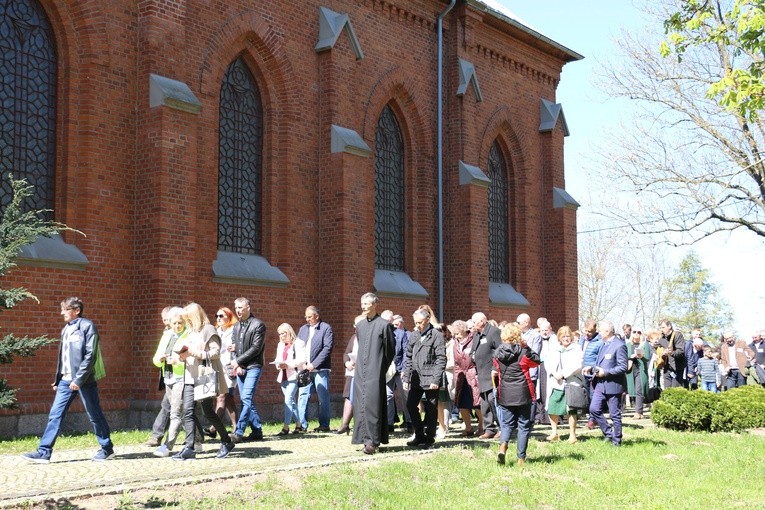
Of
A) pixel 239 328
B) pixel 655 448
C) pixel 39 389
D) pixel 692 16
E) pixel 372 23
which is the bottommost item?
pixel 655 448

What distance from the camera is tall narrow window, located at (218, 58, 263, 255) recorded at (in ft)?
55.3

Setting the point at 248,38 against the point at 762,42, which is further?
the point at 248,38

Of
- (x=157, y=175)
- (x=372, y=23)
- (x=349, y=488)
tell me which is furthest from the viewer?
(x=372, y=23)

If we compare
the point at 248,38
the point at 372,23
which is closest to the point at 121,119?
the point at 248,38

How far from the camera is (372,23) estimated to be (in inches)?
790

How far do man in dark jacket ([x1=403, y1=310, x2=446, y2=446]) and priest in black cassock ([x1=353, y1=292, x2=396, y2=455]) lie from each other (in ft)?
1.92

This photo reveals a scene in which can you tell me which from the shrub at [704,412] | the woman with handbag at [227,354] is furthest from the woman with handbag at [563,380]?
the woman with handbag at [227,354]

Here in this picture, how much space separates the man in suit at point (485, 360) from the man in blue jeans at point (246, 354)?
10.4ft

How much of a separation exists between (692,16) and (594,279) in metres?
44.7

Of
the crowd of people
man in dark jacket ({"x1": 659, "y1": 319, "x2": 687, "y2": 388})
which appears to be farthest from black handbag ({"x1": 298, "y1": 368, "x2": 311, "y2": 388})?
man in dark jacket ({"x1": 659, "y1": 319, "x2": 687, "y2": 388})

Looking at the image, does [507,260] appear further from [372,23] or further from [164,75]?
[164,75]

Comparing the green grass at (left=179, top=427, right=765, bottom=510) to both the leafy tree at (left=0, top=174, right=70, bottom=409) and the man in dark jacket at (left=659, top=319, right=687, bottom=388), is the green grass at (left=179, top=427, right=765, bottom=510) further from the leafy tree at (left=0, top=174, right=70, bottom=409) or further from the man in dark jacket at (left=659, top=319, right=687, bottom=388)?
the man in dark jacket at (left=659, top=319, right=687, bottom=388)

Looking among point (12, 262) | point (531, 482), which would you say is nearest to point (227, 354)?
point (12, 262)

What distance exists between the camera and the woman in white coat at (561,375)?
13.2m
